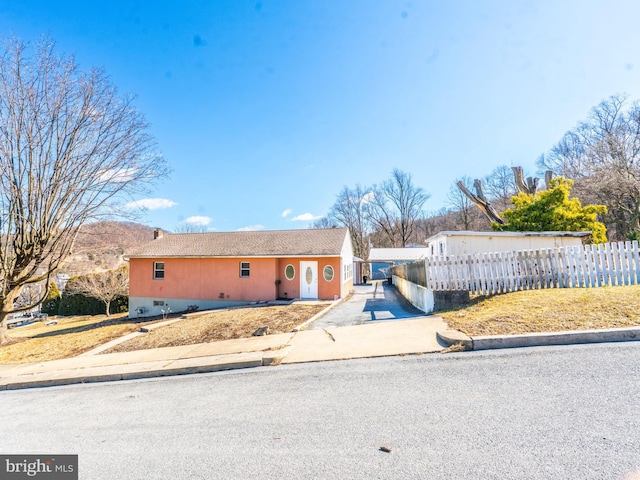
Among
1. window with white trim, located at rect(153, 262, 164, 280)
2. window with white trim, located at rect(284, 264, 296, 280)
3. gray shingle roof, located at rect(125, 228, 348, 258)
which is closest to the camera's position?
gray shingle roof, located at rect(125, 228, 348, 258)

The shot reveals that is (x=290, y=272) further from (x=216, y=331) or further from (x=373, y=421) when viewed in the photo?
(x=373, y=421)

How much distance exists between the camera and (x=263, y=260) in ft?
58.0

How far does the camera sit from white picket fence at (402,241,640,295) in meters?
8.26

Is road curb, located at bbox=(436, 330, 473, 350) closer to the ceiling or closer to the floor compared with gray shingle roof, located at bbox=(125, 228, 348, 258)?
closer to the floor

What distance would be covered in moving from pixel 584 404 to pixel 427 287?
244 inches

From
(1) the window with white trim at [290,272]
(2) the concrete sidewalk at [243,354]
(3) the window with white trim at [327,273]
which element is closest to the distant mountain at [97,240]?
(2) the concrete sidewalk at [243,354]

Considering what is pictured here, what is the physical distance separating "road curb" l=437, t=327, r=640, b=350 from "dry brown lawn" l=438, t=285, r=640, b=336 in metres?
0.25

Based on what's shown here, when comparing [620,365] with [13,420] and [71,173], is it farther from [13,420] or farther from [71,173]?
[71,173]

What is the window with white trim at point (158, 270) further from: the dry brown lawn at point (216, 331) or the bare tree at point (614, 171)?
the bare tree at point (614, 171)

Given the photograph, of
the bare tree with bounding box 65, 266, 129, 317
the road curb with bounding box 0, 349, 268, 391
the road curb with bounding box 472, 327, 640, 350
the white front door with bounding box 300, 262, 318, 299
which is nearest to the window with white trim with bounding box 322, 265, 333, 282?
the white front door with bounding box 300, 262, 318, 299

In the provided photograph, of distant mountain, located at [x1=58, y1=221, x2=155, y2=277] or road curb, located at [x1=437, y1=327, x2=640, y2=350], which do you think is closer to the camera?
road curb, located at [x1=437, y1=327, x2=640, y2=350]

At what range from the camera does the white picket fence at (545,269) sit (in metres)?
8.26

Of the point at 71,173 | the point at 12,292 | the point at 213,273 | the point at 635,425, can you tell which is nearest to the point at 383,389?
the point at 635,425

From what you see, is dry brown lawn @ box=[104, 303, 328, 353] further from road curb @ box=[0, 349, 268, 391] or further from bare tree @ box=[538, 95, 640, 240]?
bare tree @ box=[538, 95, 640, 240]
